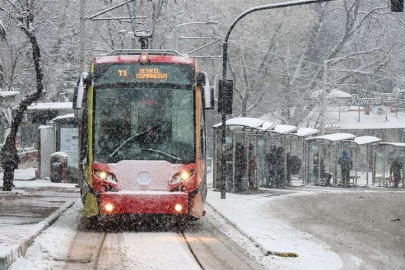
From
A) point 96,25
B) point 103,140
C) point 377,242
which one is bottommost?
point 377,242

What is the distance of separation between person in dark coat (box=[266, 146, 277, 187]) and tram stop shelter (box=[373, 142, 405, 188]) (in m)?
9.15

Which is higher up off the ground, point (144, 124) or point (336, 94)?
point (336, 94)

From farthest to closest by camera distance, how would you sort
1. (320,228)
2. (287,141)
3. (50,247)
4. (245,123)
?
(287,141) → (245,123) → (320,228) → (50,247)

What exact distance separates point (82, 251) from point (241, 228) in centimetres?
402

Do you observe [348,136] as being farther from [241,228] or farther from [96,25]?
[241,228]

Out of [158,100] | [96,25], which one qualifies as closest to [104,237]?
[158,100]

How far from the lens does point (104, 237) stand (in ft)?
44.7

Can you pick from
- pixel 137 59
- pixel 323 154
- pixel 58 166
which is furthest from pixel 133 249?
pixel 323 154

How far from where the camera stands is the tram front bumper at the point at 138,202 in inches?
550

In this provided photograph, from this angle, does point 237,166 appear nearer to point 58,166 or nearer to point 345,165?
point 58,166

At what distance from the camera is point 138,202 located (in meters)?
14.0

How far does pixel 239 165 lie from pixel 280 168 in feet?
19.2

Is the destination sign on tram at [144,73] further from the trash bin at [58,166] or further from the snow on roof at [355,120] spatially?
the snow on roof at [355,120]

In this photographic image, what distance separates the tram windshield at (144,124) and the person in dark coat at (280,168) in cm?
1769
